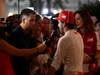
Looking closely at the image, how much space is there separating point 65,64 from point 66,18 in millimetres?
686

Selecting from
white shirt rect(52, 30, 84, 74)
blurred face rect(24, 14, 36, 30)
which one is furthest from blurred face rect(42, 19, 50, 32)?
white shirt rect(52, 30, 84, 74)

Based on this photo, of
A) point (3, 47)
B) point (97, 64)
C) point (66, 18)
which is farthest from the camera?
point (97, 64)

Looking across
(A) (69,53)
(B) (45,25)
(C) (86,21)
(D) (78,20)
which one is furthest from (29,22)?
(B) (45,25)

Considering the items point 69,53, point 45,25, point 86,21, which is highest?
point 86,21

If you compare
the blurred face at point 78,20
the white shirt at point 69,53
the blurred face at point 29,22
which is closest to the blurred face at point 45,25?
the blurred face at point 78,20

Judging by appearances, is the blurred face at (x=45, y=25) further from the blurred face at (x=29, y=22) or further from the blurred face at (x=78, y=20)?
the blurred face at (x=29, y=22)

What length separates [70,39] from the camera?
159 inches

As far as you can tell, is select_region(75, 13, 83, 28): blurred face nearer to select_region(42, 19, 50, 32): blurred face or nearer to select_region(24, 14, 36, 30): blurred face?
select_region(24, 14, 36, 30): blurred face

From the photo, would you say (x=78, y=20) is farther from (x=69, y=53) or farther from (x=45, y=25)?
(x=45, y=25)

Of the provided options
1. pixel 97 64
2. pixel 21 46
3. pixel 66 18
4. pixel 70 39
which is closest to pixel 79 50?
pixel 70 39

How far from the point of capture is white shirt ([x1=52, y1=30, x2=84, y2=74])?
403cm

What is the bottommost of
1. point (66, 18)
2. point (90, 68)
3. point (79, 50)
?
point (90, 68)

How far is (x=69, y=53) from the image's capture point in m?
4.05

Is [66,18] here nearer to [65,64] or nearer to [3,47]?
[65,64]
